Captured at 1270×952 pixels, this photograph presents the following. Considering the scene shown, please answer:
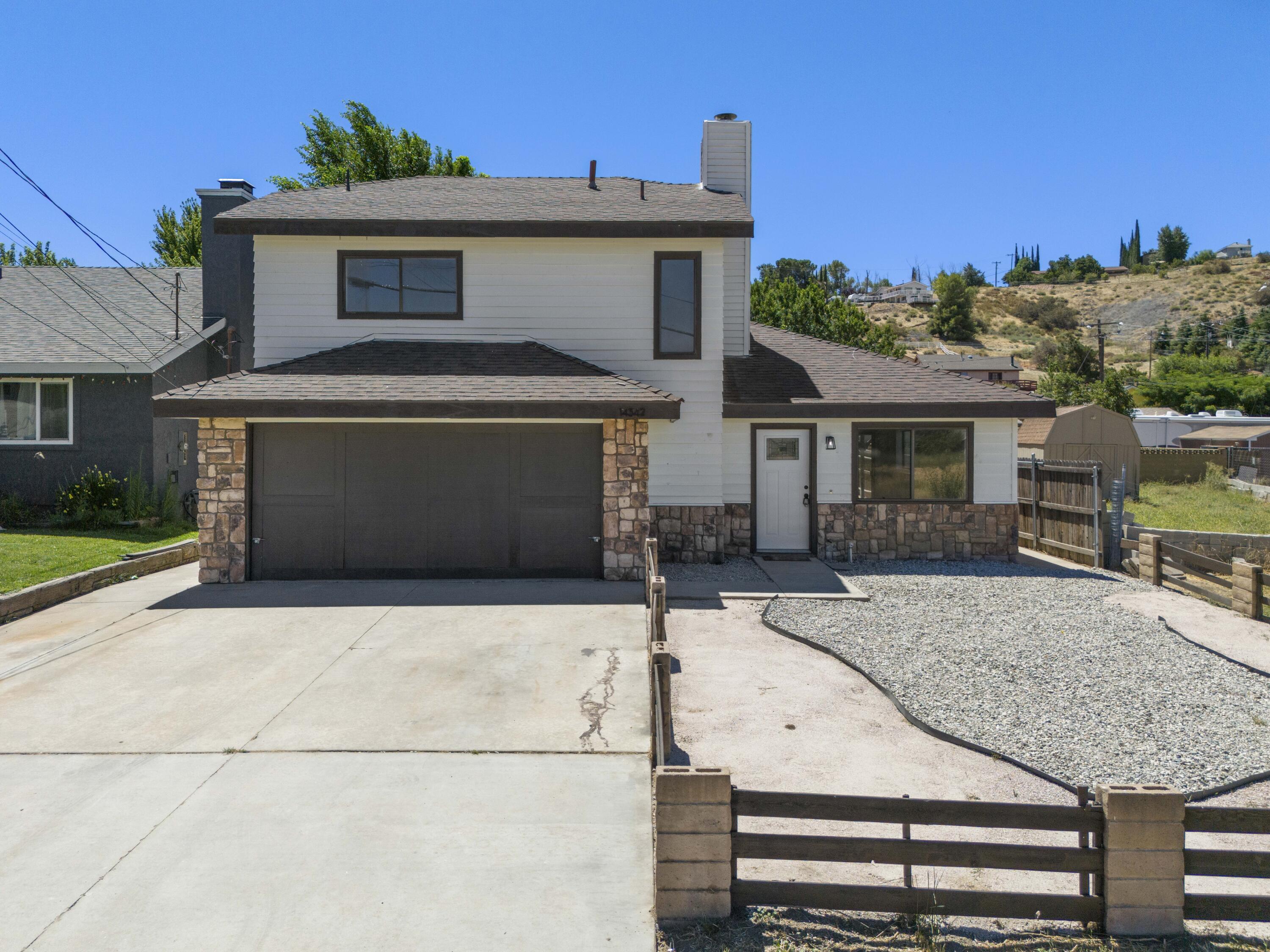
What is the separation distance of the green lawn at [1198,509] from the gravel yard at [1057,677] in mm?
10481

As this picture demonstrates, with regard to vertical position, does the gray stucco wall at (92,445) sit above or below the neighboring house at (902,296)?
below

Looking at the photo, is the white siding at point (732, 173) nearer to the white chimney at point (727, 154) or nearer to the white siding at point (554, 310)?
the white chimney at point (727, 154)

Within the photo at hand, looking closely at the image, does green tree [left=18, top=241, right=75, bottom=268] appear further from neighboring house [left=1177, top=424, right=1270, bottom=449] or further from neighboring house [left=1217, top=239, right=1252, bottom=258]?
neighboring house [left=1217, top=239, right=1252, bottom=258]

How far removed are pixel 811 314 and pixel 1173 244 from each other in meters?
97.7

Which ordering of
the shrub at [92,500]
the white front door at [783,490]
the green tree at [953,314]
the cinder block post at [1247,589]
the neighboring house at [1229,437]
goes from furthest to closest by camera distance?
the green tree at [953,314] < the neighboring house at [1229,437] < the shrub at [92,500] < the white front door at [783,490] < the cinder block post at [1247,589]

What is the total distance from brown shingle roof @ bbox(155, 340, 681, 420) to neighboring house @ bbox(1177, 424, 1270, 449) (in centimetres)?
3386

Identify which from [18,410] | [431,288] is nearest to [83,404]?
[18,410]

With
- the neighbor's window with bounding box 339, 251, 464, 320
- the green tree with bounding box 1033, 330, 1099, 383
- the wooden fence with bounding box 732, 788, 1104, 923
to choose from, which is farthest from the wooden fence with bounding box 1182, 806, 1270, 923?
the green tree with bounding box 1033, 330, 1099, 383

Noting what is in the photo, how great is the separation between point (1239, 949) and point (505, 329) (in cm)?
1171

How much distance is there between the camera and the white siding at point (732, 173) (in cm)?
1578

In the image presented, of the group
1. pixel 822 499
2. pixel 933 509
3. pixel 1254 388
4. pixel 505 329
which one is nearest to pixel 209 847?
pixel 505 329

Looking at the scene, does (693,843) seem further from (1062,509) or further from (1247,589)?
(1062,509)

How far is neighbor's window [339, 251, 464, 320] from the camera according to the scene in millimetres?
13438

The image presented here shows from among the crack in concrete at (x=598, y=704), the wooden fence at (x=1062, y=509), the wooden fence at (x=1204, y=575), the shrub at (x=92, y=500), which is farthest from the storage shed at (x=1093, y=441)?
the shrub at (x=92, y=500)
